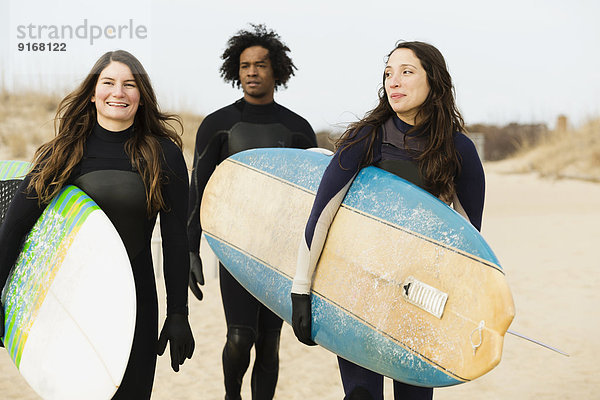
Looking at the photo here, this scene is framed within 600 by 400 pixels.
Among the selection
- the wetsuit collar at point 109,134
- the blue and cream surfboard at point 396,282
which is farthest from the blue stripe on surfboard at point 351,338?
the wetsuit collar at point 109,134

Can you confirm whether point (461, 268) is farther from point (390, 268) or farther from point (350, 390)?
point (350, 390)

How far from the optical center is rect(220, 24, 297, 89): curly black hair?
398 cm

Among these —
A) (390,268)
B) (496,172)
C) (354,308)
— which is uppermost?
(390,268)

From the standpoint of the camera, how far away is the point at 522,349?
5.62m

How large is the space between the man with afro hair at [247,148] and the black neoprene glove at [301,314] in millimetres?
902

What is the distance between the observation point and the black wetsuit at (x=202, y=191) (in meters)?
3.56

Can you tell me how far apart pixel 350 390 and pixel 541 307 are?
515 centimetres

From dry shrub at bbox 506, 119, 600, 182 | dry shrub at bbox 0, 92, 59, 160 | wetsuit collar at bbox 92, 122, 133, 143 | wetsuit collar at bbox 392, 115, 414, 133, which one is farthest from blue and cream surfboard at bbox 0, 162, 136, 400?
dry shrub at bbox 506, 119, 600, 182

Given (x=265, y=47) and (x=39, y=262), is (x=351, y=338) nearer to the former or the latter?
(x=39, y=262)

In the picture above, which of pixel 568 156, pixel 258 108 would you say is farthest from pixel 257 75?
pixel 568 156

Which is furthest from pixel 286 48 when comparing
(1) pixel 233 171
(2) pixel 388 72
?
(2) pixel 388 72

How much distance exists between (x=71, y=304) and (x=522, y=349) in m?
4.13

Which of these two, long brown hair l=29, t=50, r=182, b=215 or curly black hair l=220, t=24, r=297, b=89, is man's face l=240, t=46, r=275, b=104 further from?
long brown hair l=29, t=50, r=182, b=215

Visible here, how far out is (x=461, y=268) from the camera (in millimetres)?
2377
